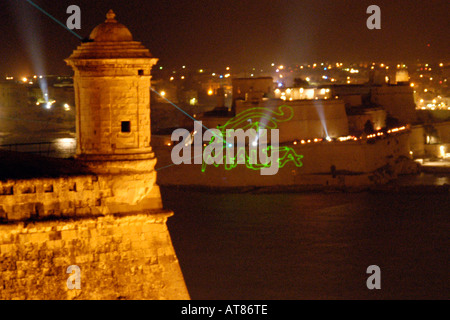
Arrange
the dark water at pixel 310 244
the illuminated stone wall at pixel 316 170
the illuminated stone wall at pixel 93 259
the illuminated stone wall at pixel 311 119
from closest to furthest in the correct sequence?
the illuminated stone wall at pixel 93 259 → the dark water at pixel 310 244 → the illuminated stone wall at pixel 316 170 → the illuminated stone wall at pixel 311 119

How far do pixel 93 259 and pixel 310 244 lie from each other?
9999mm

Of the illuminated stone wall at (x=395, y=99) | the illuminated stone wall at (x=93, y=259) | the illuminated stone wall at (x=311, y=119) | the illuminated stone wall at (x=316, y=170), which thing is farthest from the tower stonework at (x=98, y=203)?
the illuminated stone wall at (x=395, y=99)

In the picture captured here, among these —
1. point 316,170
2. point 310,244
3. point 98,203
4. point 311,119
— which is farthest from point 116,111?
point 311,119

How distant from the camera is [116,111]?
5785 millimetres

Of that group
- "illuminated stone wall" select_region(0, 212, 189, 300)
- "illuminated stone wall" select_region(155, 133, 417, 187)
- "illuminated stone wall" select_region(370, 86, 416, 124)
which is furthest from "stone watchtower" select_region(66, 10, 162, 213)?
"illuminated stone wall" select_region(370, 86, 416, 124)

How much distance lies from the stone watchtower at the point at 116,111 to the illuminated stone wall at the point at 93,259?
204 mm

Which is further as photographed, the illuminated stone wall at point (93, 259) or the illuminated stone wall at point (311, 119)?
the illuminated stone wall at point (311, 119)

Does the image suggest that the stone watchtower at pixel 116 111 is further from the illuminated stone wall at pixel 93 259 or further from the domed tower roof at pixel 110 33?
the illuminated stone wall at pixel 93 259

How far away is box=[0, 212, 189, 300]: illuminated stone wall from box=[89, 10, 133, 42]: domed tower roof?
1.34m

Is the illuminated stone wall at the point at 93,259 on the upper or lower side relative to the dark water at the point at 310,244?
upper

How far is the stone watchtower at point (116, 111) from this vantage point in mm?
5711

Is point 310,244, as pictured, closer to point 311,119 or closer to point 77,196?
point 311,119
